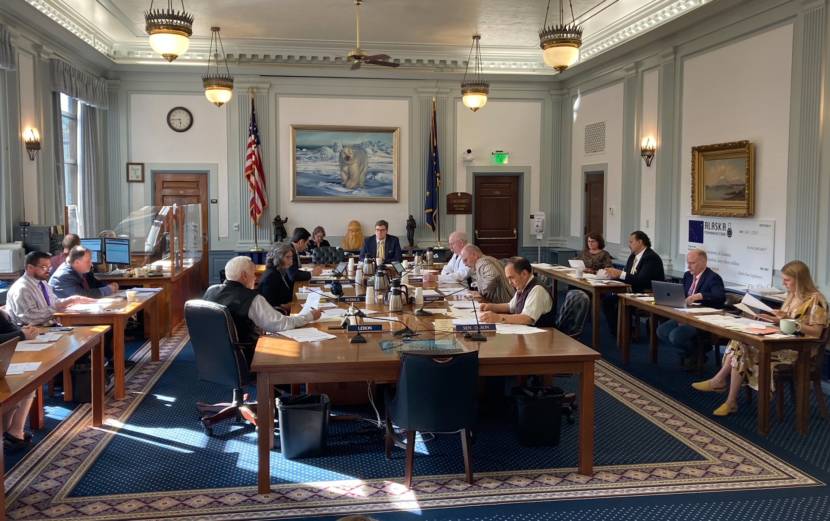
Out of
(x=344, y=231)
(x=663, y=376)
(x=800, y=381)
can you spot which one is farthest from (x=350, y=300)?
(x=344, y=231)

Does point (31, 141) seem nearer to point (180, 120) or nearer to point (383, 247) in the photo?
point (180, 120)

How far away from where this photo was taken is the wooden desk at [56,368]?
3691mm

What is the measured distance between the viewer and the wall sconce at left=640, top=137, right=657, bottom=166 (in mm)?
10188

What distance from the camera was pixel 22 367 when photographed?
13.8 feet

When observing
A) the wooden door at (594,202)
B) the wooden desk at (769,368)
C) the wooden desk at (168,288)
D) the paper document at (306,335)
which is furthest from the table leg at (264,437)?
the wooden door at (594,202)

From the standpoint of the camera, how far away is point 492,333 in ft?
16.5

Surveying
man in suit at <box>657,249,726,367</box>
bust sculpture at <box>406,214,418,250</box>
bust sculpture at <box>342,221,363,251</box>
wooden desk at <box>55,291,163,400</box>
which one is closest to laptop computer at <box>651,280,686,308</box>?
man in suit at <box>657,249,726,367</box>

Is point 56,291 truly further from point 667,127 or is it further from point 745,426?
point 667,127

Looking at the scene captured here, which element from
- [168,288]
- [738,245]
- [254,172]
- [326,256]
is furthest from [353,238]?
[738,245]

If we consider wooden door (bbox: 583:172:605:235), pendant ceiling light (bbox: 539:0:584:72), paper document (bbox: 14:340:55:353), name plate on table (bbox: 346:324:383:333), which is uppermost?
pendant ceiling light (bbox: 539:0:584:72)

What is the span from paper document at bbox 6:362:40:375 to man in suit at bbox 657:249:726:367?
219 inches

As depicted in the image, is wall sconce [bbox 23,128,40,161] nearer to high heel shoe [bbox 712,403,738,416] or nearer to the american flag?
the american flag

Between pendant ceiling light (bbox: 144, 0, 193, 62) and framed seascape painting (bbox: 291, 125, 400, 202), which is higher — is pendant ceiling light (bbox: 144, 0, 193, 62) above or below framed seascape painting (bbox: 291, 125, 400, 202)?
above

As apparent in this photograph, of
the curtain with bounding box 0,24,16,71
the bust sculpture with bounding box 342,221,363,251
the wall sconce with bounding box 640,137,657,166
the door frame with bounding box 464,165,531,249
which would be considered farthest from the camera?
the door frame with bounding box 464,165,531,249
